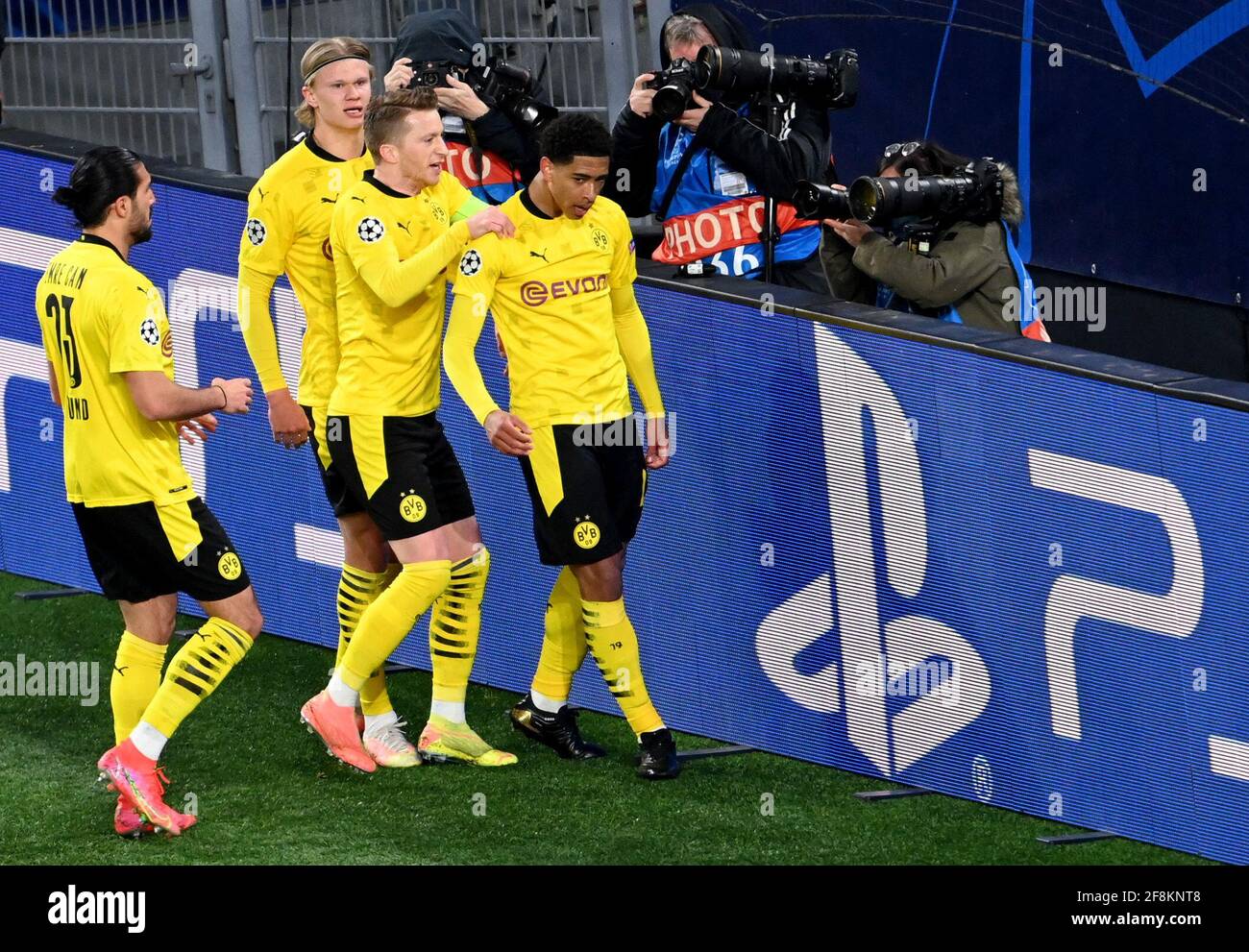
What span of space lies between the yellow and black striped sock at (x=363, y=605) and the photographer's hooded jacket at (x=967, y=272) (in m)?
1.75

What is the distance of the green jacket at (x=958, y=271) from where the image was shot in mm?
5926

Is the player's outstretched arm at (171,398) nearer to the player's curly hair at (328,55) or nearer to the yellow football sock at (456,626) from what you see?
the yellow football sock at (456,626)

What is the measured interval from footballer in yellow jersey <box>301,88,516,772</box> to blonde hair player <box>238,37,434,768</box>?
15 centimetres

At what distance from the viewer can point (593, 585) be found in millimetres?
5875

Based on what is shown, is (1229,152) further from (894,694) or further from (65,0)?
(65,0)

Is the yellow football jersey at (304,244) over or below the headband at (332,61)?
below

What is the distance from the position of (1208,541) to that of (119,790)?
293 centimetres

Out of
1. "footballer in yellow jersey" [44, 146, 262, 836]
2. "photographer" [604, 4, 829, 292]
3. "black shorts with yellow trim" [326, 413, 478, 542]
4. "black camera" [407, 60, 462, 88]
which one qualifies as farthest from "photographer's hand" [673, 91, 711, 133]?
"footballer in yellow jersey" [44, 146, 262, 836]

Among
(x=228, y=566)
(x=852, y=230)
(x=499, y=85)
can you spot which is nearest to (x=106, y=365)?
(x=228, y=566)

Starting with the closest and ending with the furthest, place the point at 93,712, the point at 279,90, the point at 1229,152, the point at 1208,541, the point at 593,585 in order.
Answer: the point at 1208,541
the point at 593,585
the point at 93,712
the point at 1229,152
the point at 279,90

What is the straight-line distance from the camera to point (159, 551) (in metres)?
5.52

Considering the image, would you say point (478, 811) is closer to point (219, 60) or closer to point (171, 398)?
→ point (171, 398)

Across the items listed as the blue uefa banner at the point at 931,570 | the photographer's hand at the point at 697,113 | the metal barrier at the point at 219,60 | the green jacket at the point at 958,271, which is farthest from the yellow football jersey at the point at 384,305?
the metal barrier at the point at 219,60
